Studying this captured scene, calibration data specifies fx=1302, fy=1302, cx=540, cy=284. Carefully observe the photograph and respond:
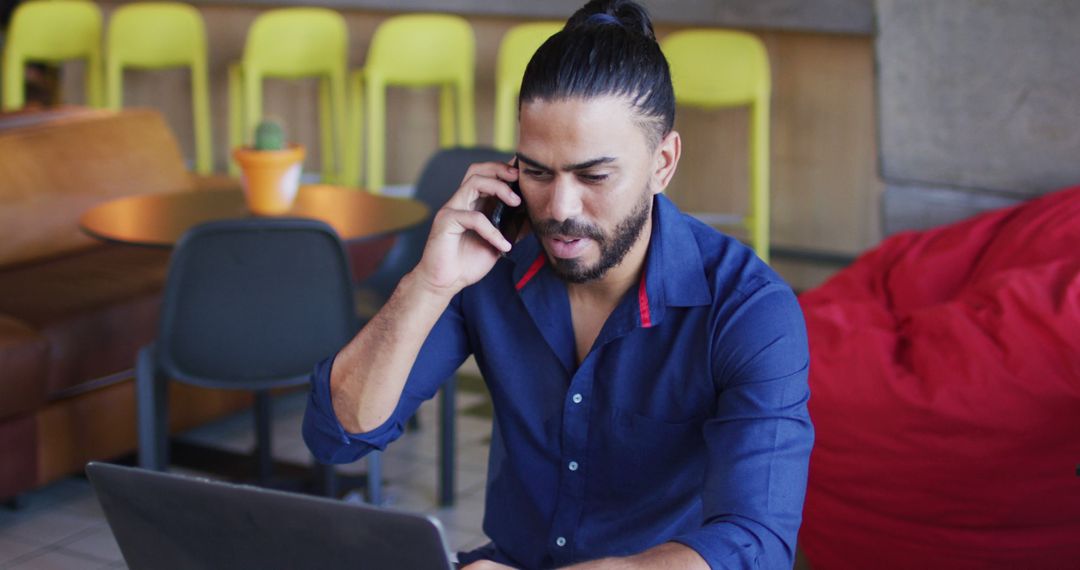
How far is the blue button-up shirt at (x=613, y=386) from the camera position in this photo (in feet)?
5.17

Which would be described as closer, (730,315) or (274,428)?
(730,315)

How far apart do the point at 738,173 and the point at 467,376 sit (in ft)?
5.42

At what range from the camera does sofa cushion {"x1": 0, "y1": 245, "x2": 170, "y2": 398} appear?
3.56 m

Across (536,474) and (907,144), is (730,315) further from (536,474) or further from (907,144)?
(907,144)

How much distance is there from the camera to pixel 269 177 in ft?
11.7

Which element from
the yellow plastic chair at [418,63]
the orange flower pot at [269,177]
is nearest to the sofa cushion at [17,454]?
the orange flower pot at [269,177]

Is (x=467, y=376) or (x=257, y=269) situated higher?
(x=257, y=269)

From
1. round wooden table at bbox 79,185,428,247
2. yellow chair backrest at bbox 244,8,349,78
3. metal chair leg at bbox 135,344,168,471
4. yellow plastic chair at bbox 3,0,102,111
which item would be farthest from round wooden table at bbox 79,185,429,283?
yellow plastic chair at bbox 3,0,102,111

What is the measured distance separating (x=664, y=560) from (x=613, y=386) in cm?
37

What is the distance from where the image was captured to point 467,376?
4809 millimetres

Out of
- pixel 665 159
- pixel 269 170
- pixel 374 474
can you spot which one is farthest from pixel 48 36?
pixel 665 159

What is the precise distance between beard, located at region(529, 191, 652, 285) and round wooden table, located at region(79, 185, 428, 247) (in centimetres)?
164

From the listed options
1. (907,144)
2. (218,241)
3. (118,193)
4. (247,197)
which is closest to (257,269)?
(218,241)

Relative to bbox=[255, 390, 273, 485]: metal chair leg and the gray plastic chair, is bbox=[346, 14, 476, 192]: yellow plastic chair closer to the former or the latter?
bbox=[255, 390, 273, 485]: metal chair leg
